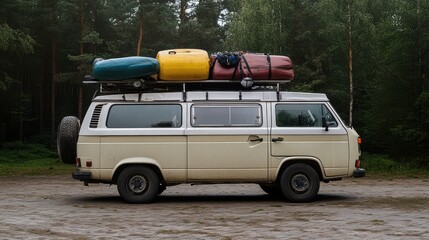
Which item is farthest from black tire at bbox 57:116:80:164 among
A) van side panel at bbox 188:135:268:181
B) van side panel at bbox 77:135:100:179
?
van side panel at bbox 188:135:268:181

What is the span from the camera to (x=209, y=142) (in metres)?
12.0

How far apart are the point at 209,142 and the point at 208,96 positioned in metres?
0.97

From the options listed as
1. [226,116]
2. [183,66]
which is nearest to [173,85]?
[183,66]

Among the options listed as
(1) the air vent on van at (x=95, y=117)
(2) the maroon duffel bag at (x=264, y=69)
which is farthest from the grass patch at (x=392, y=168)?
(1) the air vent on van at (x=95, y=117)

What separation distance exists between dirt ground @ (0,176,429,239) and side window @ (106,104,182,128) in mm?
1630

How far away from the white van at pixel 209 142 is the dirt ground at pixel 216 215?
22.1 inches

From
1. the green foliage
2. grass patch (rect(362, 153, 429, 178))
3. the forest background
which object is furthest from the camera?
the forest background

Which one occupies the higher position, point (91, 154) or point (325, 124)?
point (325, 124)

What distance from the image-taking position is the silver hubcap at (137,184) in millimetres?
12102

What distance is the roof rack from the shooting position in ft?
40.0

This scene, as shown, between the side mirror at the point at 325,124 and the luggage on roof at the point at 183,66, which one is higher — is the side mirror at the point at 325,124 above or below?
below

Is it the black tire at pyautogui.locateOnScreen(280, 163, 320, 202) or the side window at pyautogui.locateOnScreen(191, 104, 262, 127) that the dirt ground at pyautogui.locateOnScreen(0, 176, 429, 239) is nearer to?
the black tire at pyautogui.locateOnScreen(280, 163, 320, 202)

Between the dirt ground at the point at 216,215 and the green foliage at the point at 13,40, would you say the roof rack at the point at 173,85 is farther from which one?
the green foliage at the point at 13,40

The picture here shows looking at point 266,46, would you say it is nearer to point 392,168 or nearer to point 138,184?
point 392,168
